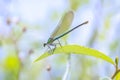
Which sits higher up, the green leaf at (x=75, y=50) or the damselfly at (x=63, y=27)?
the damselfly at (x=63, y=27)

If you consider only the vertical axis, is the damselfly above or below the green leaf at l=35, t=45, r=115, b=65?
above

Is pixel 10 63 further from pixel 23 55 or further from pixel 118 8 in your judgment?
pixel 118 8

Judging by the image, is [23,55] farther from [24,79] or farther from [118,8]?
[118,8]

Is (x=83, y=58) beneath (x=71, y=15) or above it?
above

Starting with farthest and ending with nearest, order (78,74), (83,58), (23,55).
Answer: (83,58), (78,74), (23,55)

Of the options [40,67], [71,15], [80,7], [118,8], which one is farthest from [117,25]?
[71,15]

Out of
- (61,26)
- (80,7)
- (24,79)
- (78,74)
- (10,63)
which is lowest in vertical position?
(61,26)

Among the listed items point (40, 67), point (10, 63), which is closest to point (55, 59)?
point (40, 67)

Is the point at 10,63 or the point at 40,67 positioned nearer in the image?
the point at 10,63

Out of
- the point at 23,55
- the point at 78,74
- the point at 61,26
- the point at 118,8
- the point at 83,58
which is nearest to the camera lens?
the point at 61,26
